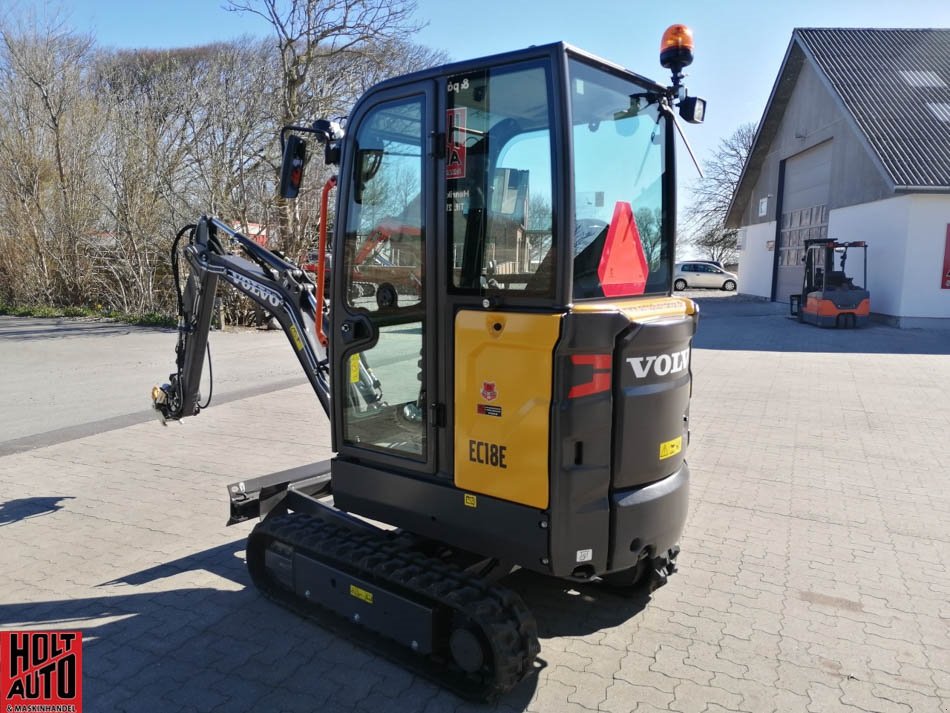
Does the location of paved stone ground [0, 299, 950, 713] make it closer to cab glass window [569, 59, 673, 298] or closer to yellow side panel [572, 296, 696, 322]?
yellow side panel [572, 296, 696, 322]

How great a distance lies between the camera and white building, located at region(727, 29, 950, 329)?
1745cm

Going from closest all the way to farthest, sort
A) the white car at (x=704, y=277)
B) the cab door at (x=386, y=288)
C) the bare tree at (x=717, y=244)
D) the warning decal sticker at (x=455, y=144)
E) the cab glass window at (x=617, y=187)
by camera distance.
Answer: the cab glass window at (x=617, y=187) < the warning decal sticker at (x=455, y=144) < the cab door at (x=386, y=288) < the white car at (x=704, y=277) < the bare tree at (x=717, y=244)

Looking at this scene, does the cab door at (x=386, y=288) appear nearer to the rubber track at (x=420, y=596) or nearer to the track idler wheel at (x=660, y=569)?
the rubber track at (x=420, y=596)

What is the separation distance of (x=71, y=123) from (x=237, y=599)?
17.7 m

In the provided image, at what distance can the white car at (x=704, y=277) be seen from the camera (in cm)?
3694

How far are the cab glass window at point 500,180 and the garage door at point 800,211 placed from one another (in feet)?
73.5

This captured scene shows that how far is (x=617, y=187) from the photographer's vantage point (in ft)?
10.7

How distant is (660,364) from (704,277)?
119 ft

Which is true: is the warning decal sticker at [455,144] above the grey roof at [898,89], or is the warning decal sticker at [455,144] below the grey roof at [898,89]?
below

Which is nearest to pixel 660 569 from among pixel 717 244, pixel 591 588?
pixel 591 588

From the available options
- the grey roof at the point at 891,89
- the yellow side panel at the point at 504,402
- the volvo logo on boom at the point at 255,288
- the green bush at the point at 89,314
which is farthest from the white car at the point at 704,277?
the yellow side panel at the point at 504,402

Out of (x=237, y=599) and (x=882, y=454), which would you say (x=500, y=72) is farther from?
(x=882, y=454)

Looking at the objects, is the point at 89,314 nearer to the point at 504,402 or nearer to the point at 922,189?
the point at 504,402

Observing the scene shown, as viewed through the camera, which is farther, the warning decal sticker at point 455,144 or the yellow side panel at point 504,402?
the warning decal sticker at point 455,144
